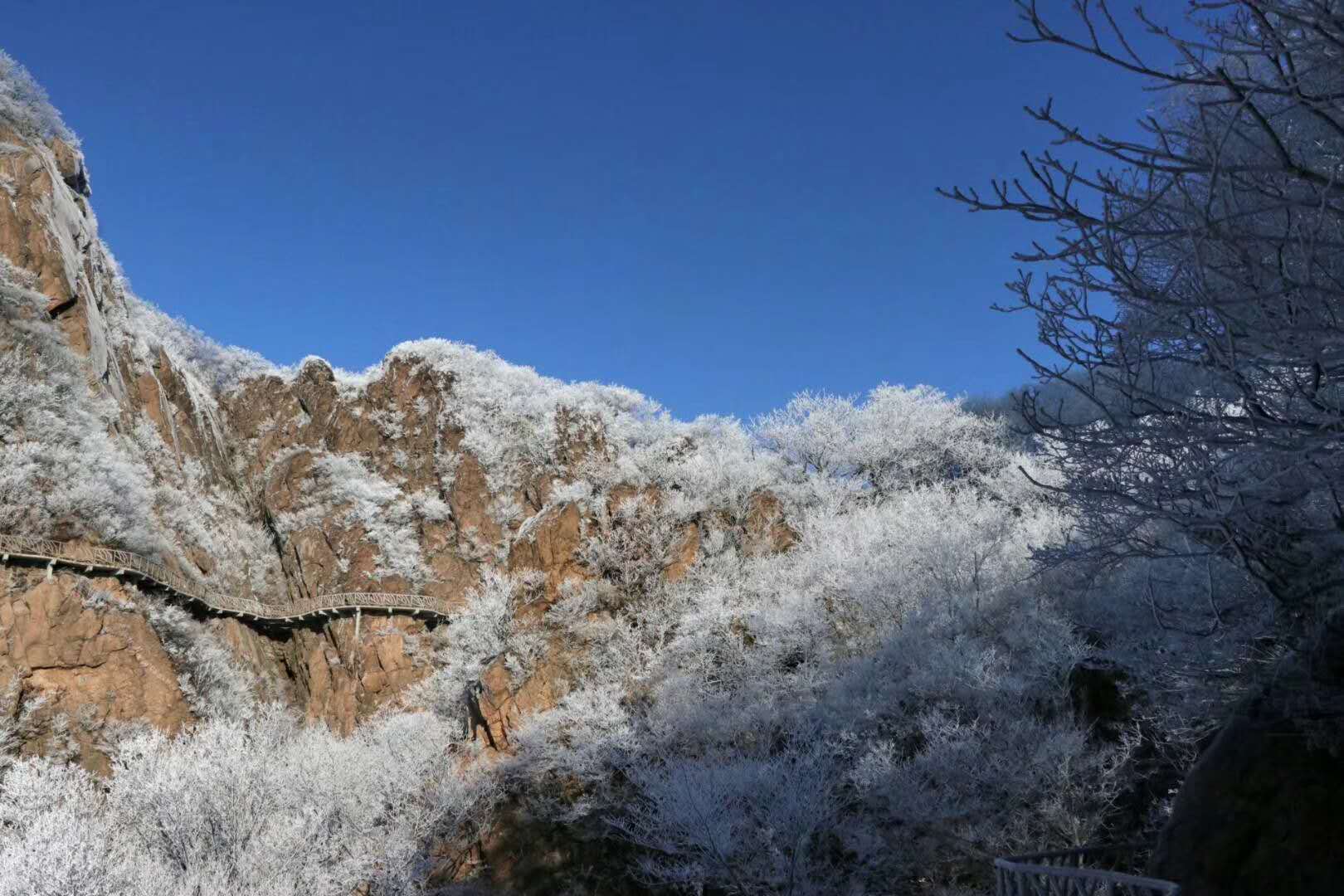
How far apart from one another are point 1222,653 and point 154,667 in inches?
1130

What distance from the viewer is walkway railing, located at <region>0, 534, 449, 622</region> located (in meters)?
24.4

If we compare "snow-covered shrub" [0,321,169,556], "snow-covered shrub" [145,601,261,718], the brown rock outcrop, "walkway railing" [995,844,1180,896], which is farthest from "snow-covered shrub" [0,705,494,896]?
"walkway railing" [995,844,1180,896]

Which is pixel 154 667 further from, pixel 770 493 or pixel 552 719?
pixel 770 493

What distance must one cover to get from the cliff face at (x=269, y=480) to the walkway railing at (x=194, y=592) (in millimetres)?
756

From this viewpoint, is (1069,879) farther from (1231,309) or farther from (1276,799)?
(1231,309)

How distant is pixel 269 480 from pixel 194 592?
1164 centimetres

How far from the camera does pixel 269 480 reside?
1580 inches

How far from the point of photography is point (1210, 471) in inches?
174

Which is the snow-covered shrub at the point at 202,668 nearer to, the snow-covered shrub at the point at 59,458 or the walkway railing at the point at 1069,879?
the snow-covered shrub at the point at 59,458

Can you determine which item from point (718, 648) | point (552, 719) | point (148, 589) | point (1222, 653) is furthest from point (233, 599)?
point (1222, 653)

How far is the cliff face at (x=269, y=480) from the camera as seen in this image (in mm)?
24797

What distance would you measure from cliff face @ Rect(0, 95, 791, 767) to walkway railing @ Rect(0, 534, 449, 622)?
2.48ft

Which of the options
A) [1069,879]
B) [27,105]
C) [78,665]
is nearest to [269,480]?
[78,665]

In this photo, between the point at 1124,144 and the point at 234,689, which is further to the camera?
the point at 234,689
